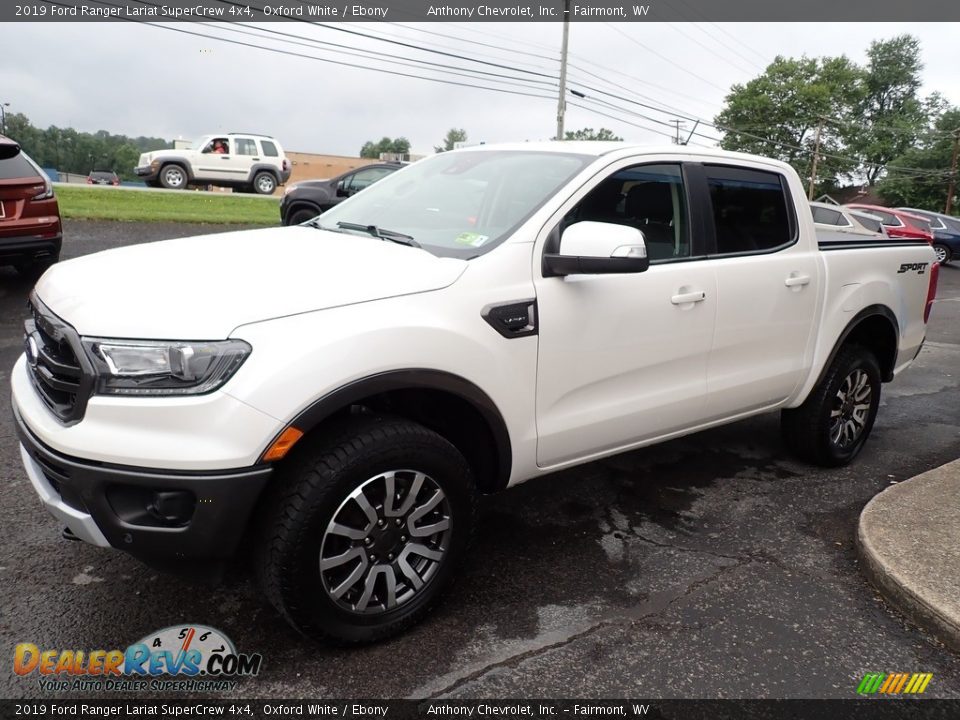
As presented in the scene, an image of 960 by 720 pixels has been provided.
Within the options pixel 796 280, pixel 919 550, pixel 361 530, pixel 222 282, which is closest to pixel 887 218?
pixel 796 280

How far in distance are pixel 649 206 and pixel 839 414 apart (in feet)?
6.41

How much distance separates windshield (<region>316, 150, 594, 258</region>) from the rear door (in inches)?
36.3

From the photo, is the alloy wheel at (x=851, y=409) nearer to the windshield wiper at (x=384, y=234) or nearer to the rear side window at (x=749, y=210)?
the rear side window at (x=749, y=210)

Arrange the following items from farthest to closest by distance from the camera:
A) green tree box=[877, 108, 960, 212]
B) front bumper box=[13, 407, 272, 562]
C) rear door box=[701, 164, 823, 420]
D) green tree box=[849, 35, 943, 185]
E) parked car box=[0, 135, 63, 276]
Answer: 1. green tree box=[849, 35, 943, 185]
2. green tree box=[877, 108, 960, 212]
3. parked car box=[0, 135, 63, 276]
4. rear door box=[701, 164, 823, 420]
5. front bumper box=[13, 407, 272, 562]

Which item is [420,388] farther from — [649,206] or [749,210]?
[749,210]

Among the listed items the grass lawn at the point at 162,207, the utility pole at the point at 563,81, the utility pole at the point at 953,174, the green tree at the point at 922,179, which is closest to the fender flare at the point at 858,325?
the grass lawn at the point at 162,207

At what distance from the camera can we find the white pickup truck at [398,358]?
2.09 metres

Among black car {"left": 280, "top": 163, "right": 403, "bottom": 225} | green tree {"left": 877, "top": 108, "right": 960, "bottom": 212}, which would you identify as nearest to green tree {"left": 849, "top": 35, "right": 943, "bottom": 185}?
green tree {"left": 877, "top": 108, "right": 960, "bottom": 212}

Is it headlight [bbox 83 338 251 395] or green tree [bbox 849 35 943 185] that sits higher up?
green tree [bbox 849 35 943 185]

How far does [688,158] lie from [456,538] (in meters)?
2.16

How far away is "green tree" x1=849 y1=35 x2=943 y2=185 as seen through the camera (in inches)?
2584

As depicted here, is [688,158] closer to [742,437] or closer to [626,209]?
[626,209]

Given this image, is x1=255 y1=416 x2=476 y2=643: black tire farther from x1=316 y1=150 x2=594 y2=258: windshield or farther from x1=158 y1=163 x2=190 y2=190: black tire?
x1=158 y1=163 x2=190 y2=190: black tire

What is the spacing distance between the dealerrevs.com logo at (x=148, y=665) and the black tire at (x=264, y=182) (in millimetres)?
22676
